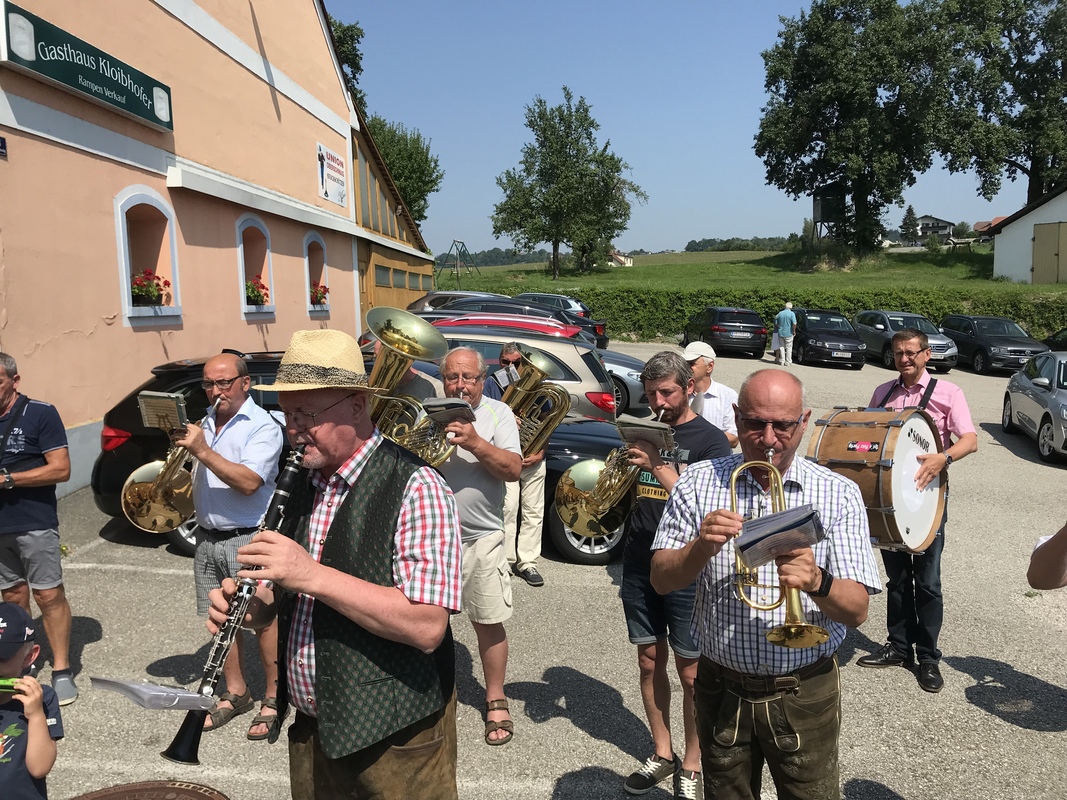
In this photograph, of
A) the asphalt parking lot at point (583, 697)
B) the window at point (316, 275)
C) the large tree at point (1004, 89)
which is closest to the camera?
the asphalt parking lot at point (583, 697)

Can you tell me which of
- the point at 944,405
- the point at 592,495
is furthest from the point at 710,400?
the point at 944,405

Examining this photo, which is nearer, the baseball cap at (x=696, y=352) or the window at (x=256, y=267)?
the baseball cap at (x=696, y=352)

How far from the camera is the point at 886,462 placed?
3.79m

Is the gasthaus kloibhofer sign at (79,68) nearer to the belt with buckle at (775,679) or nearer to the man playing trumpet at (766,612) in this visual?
the man playing trumpet at (766,612)

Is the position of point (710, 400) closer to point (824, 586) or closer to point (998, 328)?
point (824, 586)

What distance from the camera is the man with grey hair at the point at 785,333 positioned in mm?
22188

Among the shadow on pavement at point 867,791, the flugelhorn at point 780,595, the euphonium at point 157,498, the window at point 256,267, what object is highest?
the window at point 256,267

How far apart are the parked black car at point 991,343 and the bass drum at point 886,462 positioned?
20384 mm

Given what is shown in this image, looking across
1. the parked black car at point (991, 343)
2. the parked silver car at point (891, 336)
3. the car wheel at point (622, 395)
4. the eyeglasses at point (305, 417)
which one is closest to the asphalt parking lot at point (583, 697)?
the eyeglasses at point (305, 417)

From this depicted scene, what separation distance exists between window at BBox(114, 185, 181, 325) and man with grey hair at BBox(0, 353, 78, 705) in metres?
6.13

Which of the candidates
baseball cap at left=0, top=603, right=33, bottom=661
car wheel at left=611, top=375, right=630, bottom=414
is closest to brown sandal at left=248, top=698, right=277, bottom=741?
baseball cap at left=0, top=603, right=33, bottom=661

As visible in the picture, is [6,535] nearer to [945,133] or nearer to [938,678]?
[938,678]

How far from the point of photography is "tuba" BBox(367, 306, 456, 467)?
394 centimetres

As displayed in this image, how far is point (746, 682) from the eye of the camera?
2.54 meters
